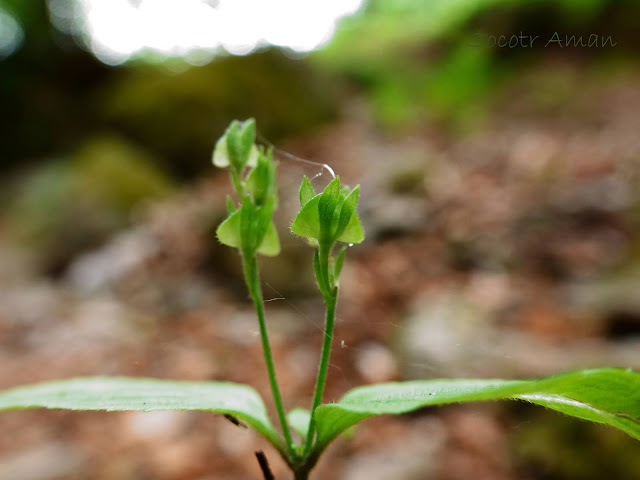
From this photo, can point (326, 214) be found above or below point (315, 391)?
above

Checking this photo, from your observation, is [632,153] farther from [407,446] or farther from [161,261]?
[161,261]

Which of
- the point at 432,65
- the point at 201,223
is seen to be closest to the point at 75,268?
the point at 201,223

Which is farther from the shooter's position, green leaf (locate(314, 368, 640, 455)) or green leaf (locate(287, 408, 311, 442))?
green leaf (locate(287, 408, 311, 442))

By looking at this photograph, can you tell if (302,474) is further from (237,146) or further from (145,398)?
(237,146)

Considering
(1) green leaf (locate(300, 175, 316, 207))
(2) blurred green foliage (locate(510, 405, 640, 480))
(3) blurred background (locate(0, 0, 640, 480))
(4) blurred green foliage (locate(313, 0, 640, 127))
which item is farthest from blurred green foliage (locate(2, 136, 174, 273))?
(1) green leaf (locate(300, 175, 316, 207))

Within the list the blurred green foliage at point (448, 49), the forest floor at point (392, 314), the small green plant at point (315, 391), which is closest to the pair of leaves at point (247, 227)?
the small green plant at point (315, 391)

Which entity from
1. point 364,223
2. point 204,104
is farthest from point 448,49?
point 364,223

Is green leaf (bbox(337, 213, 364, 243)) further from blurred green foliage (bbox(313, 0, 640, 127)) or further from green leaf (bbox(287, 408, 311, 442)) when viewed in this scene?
blurred green foliage (bbox(313, 0, 640, 127))
